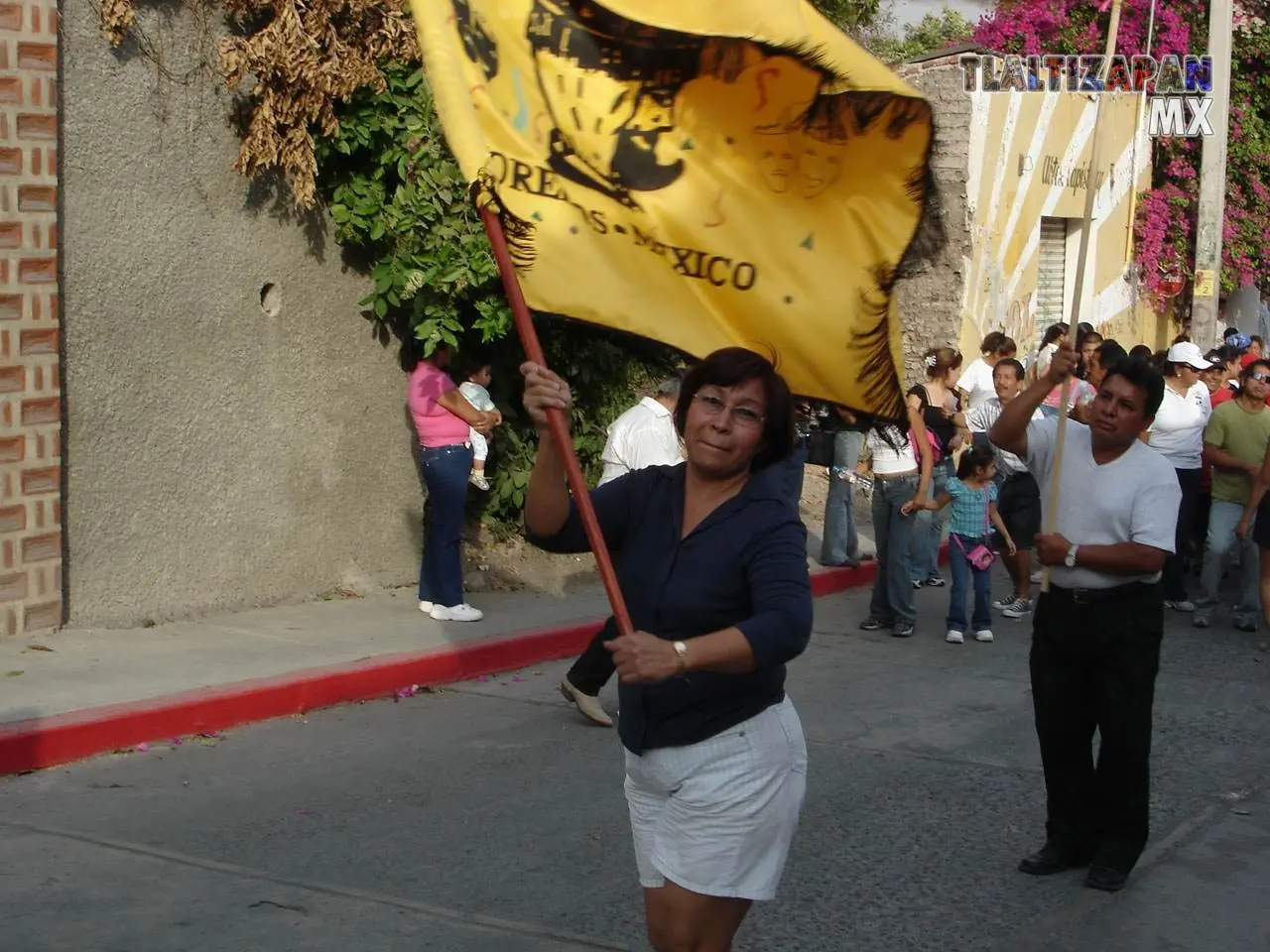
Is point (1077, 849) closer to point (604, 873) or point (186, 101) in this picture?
point (604, 873)

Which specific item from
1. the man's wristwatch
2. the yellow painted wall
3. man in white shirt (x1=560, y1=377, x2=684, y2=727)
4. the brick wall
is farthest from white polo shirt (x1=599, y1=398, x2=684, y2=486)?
the yellow painted wall

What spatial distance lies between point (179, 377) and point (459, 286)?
1.81 metres

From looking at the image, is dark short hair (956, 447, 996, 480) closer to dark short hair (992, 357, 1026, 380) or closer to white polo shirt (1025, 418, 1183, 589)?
dark short hair (992, 357, 1026, 380)

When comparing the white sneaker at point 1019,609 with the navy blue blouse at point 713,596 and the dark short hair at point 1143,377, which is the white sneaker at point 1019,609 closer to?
the dark short hair at point 1143,377

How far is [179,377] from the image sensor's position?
32.1 feet

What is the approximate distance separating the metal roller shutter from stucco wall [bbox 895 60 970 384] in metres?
2.84

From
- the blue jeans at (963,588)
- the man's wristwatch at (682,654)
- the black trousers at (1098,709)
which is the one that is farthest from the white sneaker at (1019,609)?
the man's wristwatch at (682,654)

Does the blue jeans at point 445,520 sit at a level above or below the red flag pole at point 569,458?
below

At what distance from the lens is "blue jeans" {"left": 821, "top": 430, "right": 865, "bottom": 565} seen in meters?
12.6

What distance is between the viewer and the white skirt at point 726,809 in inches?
146

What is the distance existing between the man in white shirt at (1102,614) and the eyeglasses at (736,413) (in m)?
2.22

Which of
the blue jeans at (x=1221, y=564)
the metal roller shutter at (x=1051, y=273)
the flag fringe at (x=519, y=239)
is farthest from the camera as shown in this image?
the metal roller shutter at (x=1051, y=273)

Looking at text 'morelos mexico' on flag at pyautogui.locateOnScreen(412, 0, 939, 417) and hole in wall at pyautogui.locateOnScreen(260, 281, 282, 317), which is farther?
hole in wall at pyautogui.locateOnScreen(260, 281, 282, 317)

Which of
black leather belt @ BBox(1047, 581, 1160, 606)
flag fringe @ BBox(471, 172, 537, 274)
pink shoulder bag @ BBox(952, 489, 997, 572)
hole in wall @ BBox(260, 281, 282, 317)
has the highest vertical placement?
flag fringe @ BBox(471, 172, 537, 274)
